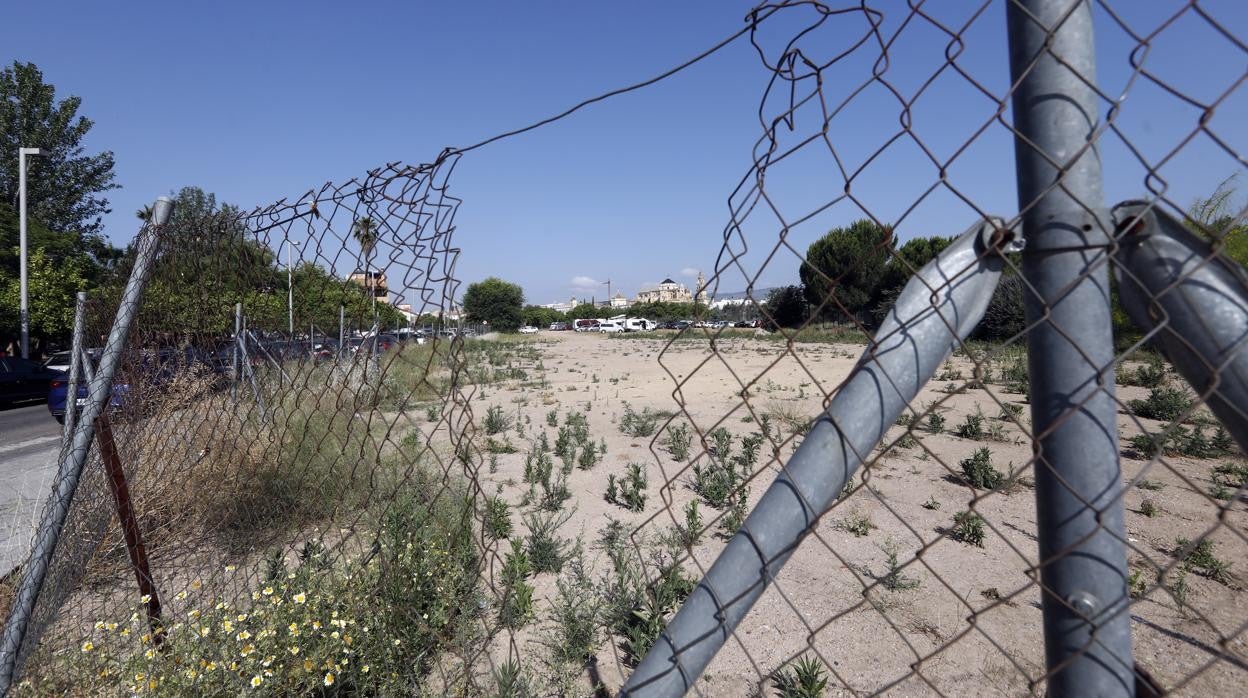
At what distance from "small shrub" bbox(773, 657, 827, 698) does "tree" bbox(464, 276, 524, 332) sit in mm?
50756

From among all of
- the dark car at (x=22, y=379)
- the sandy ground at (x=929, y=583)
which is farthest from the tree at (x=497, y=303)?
the sandy ground at (x=929, y=583)

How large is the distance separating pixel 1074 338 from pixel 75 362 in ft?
11.6

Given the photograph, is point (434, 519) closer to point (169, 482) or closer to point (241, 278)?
point (169, 482)

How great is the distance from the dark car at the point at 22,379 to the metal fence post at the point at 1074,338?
17.0 meters

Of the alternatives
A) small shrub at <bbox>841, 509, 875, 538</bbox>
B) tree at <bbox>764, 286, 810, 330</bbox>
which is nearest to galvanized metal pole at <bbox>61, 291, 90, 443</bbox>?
tree at <bbox>764, 286, 810, 330</bbox>

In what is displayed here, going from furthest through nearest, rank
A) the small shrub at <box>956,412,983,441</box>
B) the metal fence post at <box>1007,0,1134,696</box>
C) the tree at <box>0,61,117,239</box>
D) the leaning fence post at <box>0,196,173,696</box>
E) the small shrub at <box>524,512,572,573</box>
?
the tree at <box>0,61,117,239</box> → the small shrub at <box>956,412,983,441</box> → the small shrub at <box>524,512,572,573</box> → the leaning fence post at <box>0,196,173,696</box> → the metal fence post at <box>1007,0,1134,696</box>

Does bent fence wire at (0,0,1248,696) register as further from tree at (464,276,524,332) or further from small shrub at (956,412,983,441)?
tree at (464,276,524,332)

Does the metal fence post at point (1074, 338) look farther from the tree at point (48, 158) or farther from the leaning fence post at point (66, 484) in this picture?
the tree at point (48, 158)

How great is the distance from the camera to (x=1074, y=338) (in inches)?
32.6

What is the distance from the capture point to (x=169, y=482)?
3.52 m

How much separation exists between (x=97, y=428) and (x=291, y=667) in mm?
1162

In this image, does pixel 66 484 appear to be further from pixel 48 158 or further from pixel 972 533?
pixel 48 158

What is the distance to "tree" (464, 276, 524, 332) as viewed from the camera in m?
54.6

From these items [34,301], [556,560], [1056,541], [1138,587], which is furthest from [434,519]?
[34,301]
